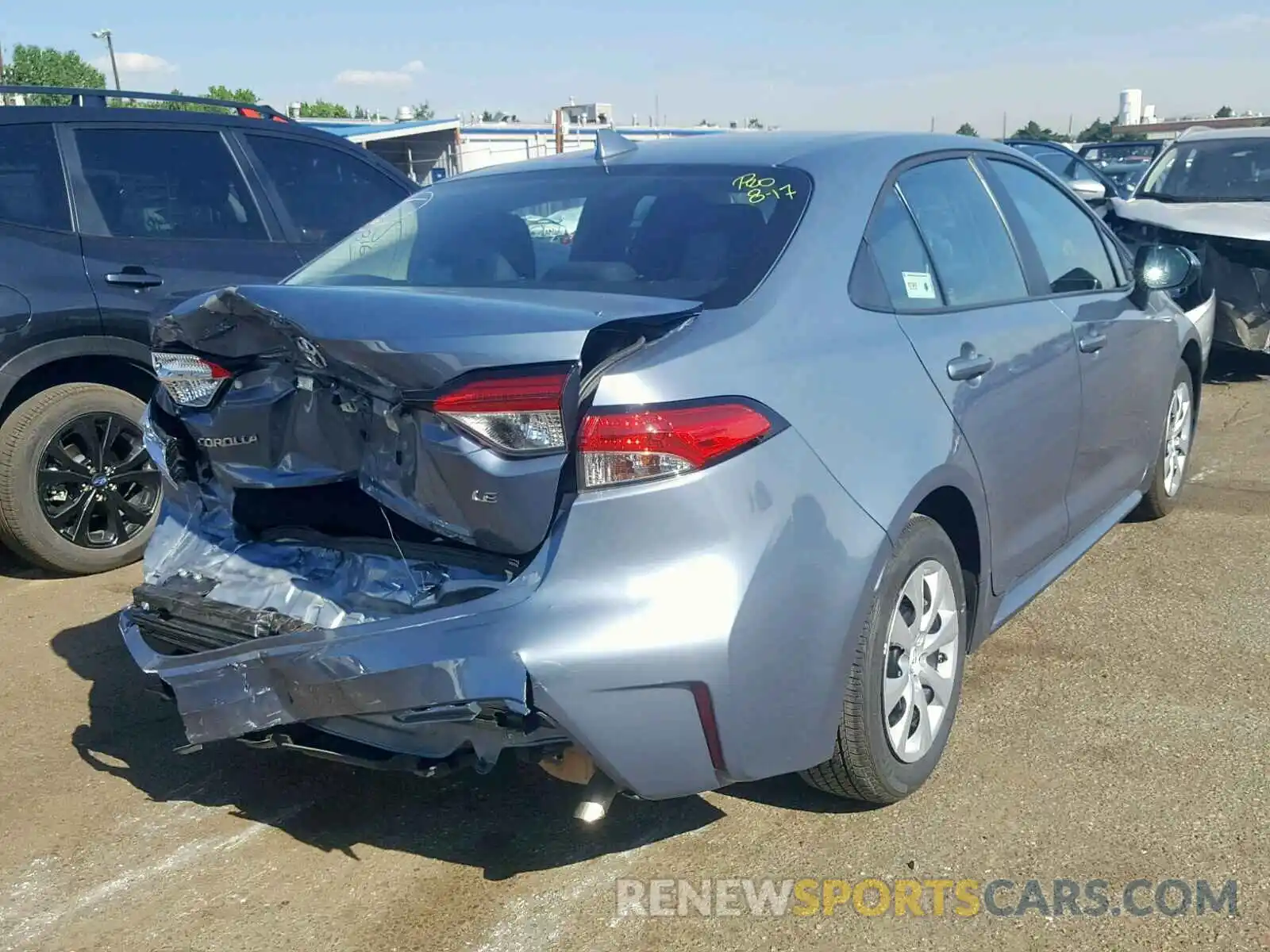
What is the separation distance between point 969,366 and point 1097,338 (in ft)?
3.50

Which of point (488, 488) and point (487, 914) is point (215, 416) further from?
point (487, 914)

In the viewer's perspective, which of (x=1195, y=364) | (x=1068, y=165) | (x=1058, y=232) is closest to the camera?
(x=1058, y=232)

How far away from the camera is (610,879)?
9.02 ft

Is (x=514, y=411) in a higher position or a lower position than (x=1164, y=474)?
higher

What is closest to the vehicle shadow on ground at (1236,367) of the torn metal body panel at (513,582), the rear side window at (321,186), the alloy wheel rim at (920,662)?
the rear side window at (321,186)

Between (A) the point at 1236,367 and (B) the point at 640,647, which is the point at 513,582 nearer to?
(B) the point at 640,647

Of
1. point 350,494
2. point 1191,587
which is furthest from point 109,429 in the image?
point 1191,587

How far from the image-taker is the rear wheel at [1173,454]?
499 cm

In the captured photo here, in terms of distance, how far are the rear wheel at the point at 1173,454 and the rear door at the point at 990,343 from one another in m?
1.39

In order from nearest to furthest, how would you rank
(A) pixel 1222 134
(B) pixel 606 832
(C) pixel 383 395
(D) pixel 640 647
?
1. (D) pixel 640 647
2. (C) pixel 383 395
3. (B) pixel 606 832
4. (A) pixel 1222 134

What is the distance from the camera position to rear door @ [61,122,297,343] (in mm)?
4781

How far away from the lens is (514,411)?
7.70 ft

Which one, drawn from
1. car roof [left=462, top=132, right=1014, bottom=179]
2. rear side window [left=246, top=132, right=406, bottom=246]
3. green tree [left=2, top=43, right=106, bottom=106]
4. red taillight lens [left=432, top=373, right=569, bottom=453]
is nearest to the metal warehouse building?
rear side window [left=246, top=132, right=406, bottom=246]

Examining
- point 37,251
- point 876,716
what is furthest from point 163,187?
point 876,716
